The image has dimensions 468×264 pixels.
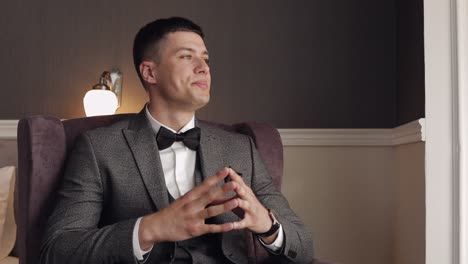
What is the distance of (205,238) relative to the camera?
1.90m

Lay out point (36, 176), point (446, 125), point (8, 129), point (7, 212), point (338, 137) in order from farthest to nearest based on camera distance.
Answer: point (8, 129)
point (338, 137)
point (7, 212)
point (446, 125)
point (36, 176)

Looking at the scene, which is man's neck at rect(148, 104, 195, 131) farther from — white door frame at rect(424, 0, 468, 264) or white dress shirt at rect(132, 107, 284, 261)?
white door frame at rect(424, 0, 468, 264)

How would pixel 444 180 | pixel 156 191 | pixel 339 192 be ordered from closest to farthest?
pixel 156 191 → pixel 444 180 → pixel 339 192

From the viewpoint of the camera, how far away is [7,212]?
2.56 meters

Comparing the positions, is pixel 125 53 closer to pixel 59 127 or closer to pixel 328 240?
pixel 59 127

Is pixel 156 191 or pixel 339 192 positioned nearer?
pixel 156 191

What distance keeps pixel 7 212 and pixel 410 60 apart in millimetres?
2150

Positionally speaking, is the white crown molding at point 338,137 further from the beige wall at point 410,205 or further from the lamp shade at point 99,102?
the lamp shade at point 99,102

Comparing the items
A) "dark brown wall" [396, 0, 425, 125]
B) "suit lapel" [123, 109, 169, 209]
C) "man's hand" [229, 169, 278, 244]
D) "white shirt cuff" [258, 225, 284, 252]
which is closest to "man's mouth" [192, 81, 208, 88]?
"suit lapel" [123, 109, 169, 209]

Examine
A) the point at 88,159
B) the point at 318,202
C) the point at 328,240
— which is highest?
the point at 88,159

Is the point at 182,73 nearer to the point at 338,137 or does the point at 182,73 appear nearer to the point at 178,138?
the point at 178,138

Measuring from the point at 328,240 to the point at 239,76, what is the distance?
1.09 meters

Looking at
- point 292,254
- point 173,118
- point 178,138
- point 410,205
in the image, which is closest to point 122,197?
point 178,138

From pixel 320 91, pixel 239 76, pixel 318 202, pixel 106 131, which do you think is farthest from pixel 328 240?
pixel 106 131
